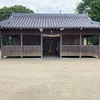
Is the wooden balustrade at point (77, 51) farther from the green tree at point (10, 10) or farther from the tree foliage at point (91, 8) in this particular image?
the green tree at point (10, 10)

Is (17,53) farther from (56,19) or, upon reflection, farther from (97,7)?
(97,7)

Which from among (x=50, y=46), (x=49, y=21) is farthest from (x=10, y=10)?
(x=49, y=21)

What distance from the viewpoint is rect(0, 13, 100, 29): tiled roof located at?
58.7 ft

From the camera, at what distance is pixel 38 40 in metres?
21.0

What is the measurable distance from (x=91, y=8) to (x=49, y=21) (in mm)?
17006

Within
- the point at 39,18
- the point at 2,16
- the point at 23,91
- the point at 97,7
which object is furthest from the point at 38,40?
the point at 2,16

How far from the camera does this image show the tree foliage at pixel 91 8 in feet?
110

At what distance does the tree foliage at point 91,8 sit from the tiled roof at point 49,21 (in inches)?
507

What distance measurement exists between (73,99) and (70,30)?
1370 cm

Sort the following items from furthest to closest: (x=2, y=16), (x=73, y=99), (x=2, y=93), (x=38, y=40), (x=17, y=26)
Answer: (x=2, y=16) → (x=38, y=40) → (x=17, y=26) → (x=2, y=93) → (x=73, y=99)

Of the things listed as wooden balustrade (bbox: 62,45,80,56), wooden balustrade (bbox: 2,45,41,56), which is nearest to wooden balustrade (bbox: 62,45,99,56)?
wooden balustrade (bbox: 62,45,80,56)

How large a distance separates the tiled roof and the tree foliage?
12879mm

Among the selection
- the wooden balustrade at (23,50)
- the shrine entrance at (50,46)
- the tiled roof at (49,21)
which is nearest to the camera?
the tiled roof at (49,21)

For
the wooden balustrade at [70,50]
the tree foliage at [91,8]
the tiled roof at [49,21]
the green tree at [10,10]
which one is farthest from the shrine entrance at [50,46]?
the green tree at [10,10]
